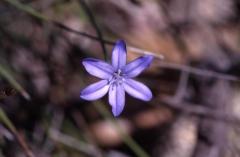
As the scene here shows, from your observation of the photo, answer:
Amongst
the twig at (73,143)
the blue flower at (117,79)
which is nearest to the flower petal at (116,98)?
the blue flower at (117,79)

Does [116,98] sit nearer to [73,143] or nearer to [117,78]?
[117,78]

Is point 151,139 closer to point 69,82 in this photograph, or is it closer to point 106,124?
point 106,124

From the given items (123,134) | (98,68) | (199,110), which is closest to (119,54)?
(98,68)

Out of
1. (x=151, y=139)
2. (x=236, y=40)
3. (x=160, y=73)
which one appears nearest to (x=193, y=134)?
(x=151, y=139)

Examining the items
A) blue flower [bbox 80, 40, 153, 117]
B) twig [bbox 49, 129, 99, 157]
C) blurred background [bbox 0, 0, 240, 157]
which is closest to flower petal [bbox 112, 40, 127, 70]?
blue flower [bbox 80, 40, 153, 117]

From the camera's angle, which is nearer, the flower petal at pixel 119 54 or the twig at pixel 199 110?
the flower petal at pixel 119 54

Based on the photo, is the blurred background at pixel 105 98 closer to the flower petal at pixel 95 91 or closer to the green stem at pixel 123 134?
the green stem at pixel 123 134

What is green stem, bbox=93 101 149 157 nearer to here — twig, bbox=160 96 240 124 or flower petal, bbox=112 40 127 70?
twig, bbox=160 96 240 124
